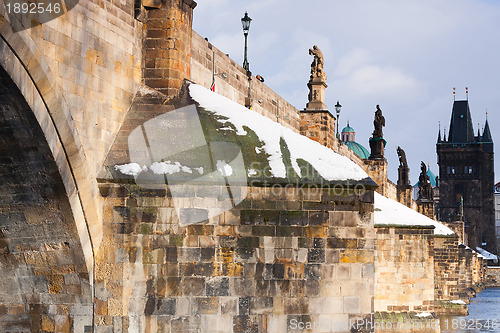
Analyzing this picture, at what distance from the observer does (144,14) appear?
41.5ft

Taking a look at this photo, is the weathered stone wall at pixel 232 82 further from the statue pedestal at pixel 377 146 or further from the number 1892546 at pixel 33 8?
the statue pedestal at pixel 377 146

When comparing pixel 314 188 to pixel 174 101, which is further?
pixel 174 101

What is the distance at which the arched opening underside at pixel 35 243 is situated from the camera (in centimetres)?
1026

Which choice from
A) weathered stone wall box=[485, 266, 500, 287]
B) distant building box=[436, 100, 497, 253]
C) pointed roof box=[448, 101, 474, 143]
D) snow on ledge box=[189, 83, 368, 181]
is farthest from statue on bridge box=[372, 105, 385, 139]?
pointed roof box=[448, 101, 474, 143]

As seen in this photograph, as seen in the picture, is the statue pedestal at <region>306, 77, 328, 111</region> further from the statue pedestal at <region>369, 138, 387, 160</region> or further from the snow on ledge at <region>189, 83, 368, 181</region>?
the statue pedestal at <region>369, 138, 387, 160</region>

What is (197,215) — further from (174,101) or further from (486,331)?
(486,331)

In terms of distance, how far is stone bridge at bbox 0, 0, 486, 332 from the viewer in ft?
35.5

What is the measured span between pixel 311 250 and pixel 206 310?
1.73m

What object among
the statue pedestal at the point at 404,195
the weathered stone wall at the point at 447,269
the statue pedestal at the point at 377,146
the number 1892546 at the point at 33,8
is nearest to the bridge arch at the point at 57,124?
the number 1892546 at the point at 33,8

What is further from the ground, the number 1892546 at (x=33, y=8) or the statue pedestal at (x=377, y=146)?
the statue pedestal at (x=377, y=146)

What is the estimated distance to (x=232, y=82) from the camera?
17.7 meters

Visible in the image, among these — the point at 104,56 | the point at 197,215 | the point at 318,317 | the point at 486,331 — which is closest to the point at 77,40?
the point at 104,56

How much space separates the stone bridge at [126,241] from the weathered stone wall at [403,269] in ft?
49.6

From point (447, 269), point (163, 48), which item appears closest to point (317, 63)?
point (163, 48)
